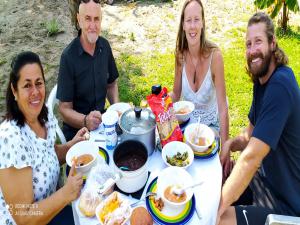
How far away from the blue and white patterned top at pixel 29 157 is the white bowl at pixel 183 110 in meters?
1.07

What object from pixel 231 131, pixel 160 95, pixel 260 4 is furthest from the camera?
pixel 260 4

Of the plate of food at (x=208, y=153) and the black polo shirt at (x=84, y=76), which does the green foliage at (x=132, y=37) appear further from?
Result: the plate of food at (x=208, y=153)

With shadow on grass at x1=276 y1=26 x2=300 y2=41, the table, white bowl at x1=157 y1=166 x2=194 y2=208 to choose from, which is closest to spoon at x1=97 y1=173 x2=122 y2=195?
the table

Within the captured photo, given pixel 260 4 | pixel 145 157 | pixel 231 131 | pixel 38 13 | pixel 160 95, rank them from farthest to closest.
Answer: pixel 38 13 < pixel 260 4 < pixel 231 131 < pixel 160 95 < pixel 145 157

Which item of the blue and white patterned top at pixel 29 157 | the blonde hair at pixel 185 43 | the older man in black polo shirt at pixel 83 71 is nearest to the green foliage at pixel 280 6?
the blonde hair at pixel 185 43

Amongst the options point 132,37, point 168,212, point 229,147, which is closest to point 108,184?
point 168,212

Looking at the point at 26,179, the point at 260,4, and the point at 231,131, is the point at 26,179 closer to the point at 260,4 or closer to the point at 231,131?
the point at 231,131

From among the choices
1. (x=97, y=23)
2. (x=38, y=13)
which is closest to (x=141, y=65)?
(x=97, y=23)

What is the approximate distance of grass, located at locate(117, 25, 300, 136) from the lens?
15.1 ft

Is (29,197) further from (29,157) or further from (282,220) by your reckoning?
(282,220)

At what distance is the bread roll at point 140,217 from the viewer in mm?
1857

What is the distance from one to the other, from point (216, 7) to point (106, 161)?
6.04 m

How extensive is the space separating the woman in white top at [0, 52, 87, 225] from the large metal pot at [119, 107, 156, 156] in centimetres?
45

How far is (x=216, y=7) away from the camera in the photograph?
724 centimetres
